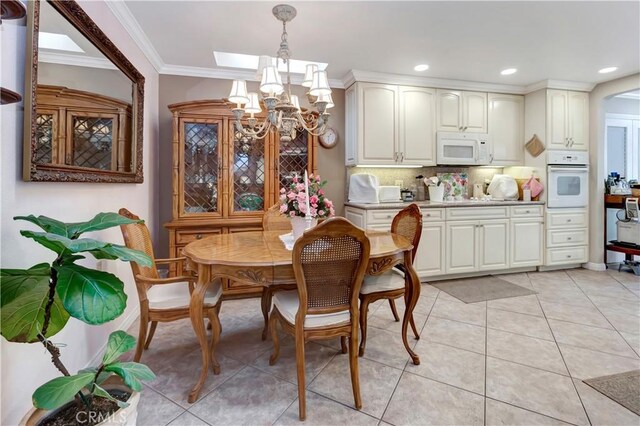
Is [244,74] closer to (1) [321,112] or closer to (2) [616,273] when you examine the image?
(1) [321,112]

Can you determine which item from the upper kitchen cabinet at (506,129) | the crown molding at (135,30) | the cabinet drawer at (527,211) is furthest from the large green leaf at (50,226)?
the upper kitchen cabinet at (506,129)

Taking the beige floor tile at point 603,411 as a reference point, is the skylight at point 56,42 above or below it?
above

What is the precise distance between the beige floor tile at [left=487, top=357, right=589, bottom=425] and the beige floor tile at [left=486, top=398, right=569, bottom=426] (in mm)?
43

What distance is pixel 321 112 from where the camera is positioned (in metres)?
2.19

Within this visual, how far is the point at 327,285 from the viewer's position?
1.58m

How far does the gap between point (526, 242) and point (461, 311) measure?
1.92 m

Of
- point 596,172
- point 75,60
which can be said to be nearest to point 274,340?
point 75,60

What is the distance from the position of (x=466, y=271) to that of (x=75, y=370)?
3906 mm

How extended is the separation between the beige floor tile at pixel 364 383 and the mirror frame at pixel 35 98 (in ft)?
5.93

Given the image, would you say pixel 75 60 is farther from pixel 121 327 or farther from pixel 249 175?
pixel 121 327

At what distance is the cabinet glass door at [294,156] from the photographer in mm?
3510

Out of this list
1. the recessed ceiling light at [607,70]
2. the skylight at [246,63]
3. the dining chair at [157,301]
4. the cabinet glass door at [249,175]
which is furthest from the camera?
the recessed ceiling light at [607,70]

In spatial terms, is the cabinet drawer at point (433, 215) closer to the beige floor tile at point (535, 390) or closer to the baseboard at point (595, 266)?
the beige floor tile at point (535, 390)

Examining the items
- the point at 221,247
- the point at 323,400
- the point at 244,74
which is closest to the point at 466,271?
the point at 323,400
